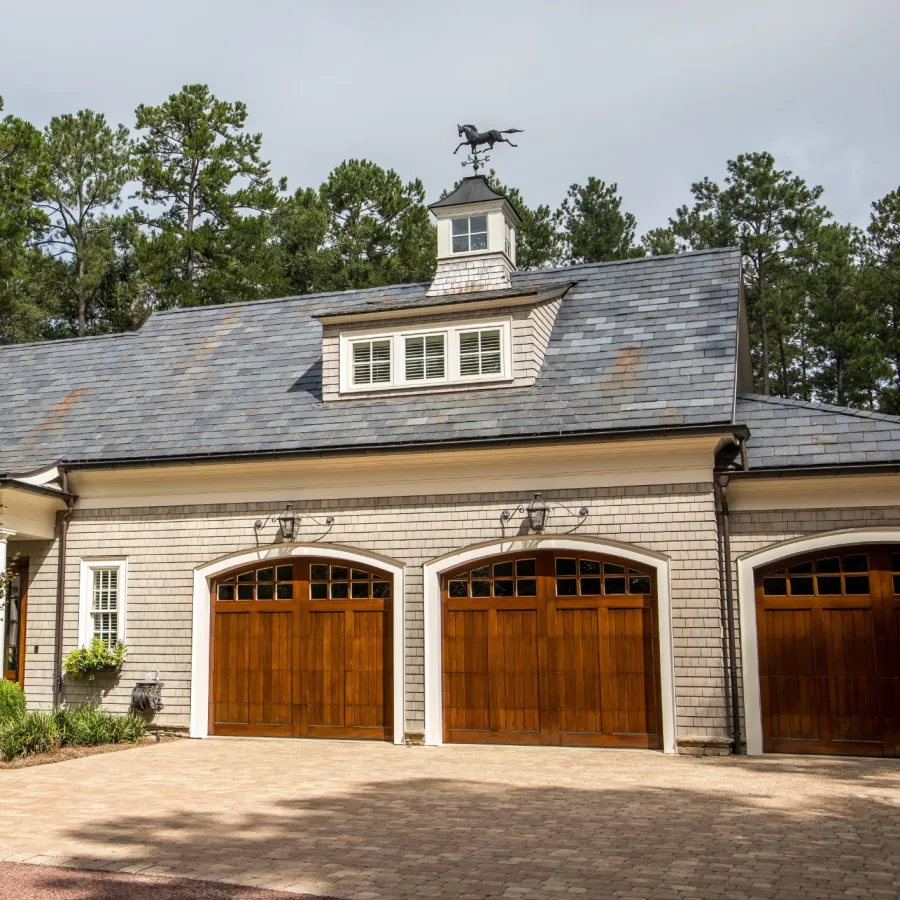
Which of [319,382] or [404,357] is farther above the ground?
[404,357]

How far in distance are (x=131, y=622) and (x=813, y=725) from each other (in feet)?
30.2

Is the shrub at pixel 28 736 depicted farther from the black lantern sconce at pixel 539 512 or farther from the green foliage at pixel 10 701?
the black lantern sconce at pixel 539 512

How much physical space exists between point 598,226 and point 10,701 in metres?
26.9

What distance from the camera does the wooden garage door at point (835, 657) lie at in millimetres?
12102

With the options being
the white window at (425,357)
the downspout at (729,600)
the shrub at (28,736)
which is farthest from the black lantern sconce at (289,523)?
the downspout at (729,600)

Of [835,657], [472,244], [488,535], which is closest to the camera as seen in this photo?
[835,657]

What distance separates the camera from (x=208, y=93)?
33.6 meters

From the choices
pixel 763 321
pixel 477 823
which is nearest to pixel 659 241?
pixel 763 321

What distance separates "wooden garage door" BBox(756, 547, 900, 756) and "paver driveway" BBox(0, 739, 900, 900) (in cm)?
60

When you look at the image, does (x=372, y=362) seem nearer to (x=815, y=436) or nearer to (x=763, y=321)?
(x=815, y=436)

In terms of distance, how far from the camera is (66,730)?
13094 mm

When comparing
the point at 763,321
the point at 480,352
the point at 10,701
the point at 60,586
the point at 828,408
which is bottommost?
the point at 10,701

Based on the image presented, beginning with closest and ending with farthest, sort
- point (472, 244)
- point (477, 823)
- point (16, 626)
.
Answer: point (477, 823), point (16, 626), point (472, 244)

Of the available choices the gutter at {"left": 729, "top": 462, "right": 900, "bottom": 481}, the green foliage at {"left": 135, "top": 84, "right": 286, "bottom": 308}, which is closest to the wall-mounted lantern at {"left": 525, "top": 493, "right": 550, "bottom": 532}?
the gutter at {"left": 729, "top": 462, "right": 900, "bottom": 481}
